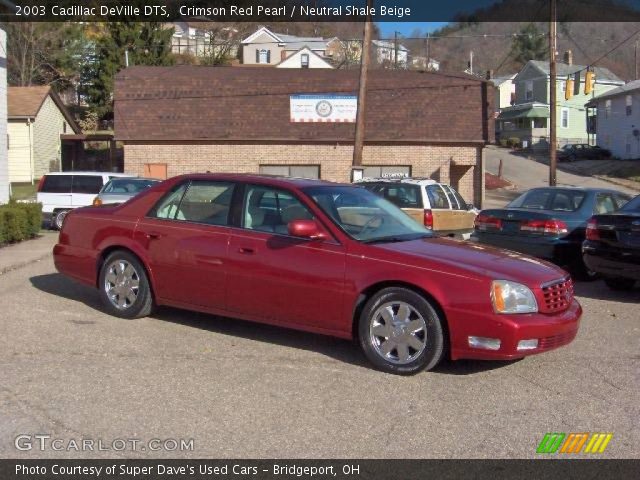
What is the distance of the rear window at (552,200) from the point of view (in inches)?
448

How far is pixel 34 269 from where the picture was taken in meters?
11.2

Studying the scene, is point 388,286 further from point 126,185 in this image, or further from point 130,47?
point 130,47

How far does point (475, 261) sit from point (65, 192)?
1698 cm

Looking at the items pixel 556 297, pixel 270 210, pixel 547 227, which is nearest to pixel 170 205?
pixel 270 210

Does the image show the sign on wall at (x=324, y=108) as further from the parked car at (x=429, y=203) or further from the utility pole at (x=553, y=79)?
the parked car at (x=429, y=203)

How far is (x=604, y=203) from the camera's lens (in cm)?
1157

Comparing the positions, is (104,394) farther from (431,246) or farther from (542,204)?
(542,204)

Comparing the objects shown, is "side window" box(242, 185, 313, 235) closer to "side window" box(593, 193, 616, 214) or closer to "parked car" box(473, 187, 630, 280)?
"parked car" box(473, 187, 630, 280)

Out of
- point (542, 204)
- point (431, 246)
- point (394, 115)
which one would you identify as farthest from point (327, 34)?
point (431, 246)

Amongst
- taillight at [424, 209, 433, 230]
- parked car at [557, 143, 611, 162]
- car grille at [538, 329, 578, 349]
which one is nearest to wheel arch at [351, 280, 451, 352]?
car grille at [538, 329, 578, 349]

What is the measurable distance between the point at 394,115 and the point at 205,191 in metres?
24.8

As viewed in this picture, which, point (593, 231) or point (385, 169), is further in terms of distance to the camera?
point (385, 169)

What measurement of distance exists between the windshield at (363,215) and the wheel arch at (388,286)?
0.46 m

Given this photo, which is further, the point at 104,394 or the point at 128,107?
the point at 128,107
